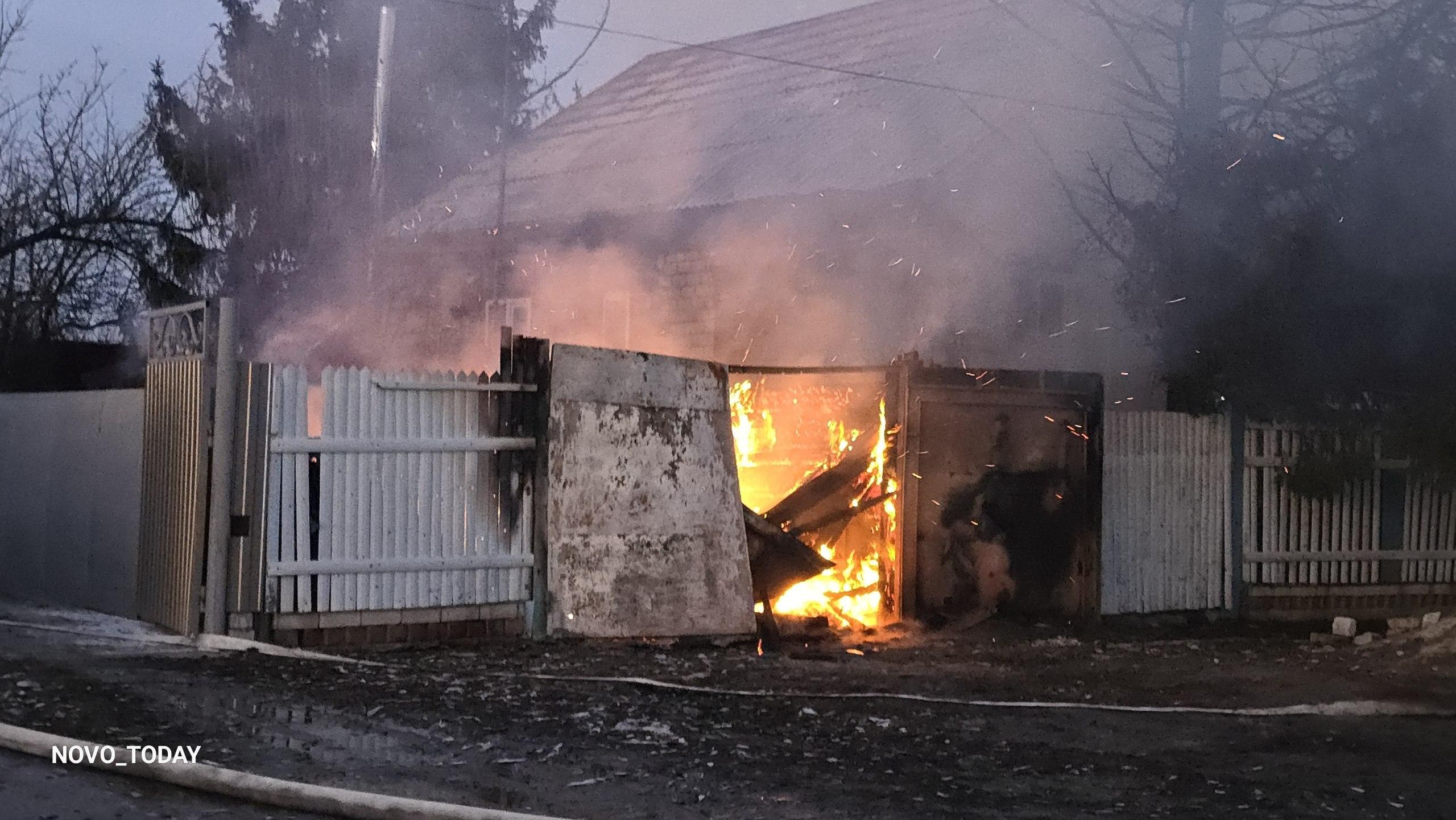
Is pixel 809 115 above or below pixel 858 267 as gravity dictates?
above

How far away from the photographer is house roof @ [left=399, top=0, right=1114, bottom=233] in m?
13.3

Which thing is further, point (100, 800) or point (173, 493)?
point (173, 493)

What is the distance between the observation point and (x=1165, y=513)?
1084cm

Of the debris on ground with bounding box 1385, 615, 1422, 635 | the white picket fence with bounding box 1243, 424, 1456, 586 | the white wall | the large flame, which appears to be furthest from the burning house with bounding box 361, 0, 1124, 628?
the white wall

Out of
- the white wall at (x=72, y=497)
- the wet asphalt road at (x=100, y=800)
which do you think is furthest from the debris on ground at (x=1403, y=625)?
the white wall at (x=72, y=497)

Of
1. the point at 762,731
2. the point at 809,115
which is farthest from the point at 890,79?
the point at 762,731

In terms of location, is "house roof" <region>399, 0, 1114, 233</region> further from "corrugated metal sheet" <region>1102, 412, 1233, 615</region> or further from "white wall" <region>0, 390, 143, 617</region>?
"white wall" <region>0, 390, 143, 617</region>

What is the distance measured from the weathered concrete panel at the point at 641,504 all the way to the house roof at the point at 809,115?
4486 millimetres

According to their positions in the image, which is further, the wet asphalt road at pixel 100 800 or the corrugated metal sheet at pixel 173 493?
the corrugated metal sheet at pixel 173 493

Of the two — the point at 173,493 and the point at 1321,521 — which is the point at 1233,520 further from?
the point at 173,493

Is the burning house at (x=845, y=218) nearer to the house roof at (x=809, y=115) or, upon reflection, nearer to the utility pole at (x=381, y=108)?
the house roof at (x=809, y=115)

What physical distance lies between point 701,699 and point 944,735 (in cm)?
135

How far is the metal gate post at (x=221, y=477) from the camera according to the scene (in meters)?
7.77

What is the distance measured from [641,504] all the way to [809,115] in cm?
797
